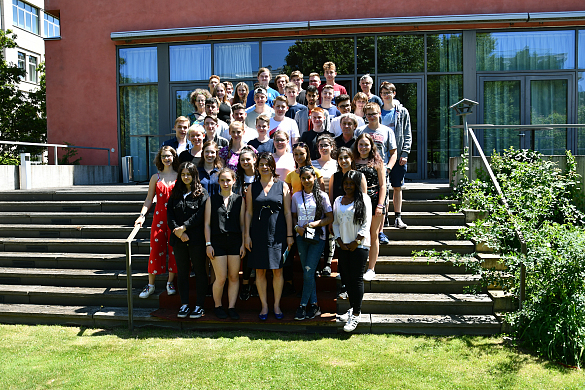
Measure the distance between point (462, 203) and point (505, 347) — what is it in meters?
2.61

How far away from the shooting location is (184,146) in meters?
6.34

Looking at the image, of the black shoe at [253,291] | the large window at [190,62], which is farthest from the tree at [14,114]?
the black shoe at [253,291]

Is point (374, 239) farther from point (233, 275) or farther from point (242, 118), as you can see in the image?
point (242, 118)

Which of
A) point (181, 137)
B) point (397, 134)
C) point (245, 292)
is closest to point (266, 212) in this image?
point (245, 292)

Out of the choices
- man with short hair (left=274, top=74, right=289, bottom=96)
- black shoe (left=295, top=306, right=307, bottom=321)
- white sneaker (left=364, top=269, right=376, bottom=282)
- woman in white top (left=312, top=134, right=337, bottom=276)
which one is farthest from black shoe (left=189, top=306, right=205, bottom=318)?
man with short hair (left=274, top=74, right=289, bottom=96)

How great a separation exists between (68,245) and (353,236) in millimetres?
4475

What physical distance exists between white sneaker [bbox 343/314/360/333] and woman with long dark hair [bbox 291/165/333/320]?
421mm

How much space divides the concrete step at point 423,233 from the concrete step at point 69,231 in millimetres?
3554

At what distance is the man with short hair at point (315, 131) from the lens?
19.5 feet

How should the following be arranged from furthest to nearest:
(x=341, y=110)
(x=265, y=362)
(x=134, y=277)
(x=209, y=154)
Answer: (x=341, y=110)
(x=134, y=277)
(x=209, y=154)
(x=265, y=362)

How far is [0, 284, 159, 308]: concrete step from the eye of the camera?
5949mm

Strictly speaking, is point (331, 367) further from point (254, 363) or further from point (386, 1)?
point (386, 1)

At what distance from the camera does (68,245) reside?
23.0 ft

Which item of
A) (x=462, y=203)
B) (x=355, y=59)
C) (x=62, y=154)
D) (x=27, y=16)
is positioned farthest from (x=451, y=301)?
(x=27, y=16)
